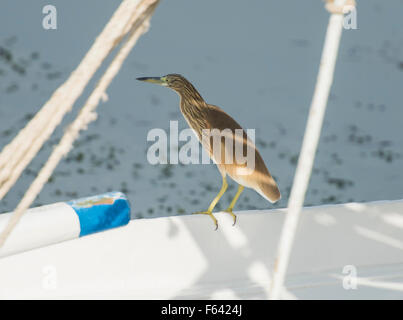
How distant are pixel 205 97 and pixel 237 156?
0.80m

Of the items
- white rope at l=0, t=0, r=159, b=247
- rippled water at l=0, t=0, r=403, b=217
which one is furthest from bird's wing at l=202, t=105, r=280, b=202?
rippled water at l=0, t=0, r=403, b=217

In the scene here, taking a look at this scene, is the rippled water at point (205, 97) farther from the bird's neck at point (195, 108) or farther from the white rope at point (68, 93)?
the white rope at point (68, 93)

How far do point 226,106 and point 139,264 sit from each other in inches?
39.8

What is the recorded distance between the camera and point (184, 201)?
5.75 ft

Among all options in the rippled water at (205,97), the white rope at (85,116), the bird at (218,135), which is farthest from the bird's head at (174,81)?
the rippled water at (205,97)

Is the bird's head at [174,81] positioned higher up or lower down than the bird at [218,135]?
higher up

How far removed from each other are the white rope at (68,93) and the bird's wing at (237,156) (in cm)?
58

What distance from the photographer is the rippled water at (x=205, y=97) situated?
176cm

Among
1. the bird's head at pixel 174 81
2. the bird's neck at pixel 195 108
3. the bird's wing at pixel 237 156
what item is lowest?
the bird's wing at pixel 237 156

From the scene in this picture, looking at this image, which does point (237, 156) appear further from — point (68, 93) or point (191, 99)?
point (68, 93)

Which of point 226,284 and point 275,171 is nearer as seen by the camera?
point 226,284

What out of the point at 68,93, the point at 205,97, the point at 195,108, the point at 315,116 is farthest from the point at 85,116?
the point at 205,97

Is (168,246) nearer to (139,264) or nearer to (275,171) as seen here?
(139,264)

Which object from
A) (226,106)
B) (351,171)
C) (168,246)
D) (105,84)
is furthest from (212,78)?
(105,84)
